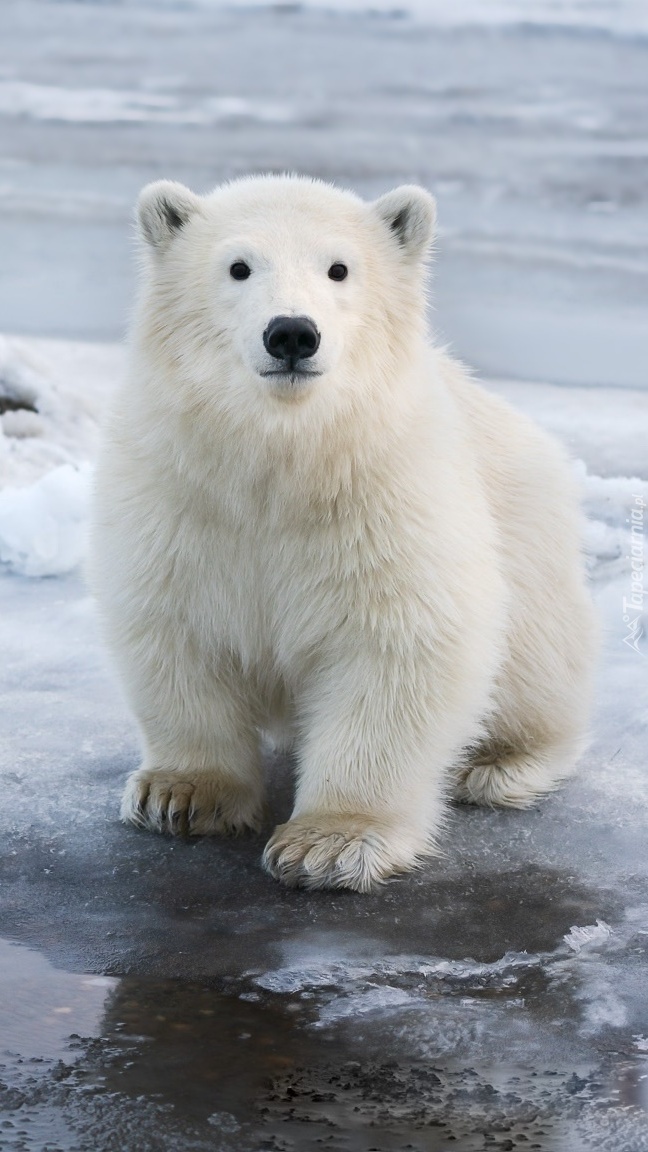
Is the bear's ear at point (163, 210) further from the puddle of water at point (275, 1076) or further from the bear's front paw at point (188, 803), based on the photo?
the puddle of water at point (275, 1076)

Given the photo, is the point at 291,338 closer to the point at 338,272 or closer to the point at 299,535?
the point at 338,272

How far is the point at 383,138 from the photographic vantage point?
1163 centimetres

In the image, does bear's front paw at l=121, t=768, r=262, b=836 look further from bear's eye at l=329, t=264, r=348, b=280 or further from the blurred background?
the blurred background

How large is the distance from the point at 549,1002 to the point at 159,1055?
765 millimetres

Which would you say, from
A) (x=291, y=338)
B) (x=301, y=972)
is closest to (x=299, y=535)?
(x=291, y=338)

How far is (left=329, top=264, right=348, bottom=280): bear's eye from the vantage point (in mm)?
3459

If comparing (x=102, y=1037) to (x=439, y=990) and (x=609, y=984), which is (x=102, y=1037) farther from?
(x=609, y=984)

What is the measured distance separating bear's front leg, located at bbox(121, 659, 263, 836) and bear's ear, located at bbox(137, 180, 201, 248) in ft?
3.29

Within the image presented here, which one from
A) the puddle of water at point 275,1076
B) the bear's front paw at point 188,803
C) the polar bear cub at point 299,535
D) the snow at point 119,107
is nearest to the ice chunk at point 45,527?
the polar bear cub at point 299,535

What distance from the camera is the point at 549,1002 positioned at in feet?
9.75

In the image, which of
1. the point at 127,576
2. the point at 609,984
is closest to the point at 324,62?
the point at 127,576

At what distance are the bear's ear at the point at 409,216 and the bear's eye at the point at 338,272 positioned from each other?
0.24 metres

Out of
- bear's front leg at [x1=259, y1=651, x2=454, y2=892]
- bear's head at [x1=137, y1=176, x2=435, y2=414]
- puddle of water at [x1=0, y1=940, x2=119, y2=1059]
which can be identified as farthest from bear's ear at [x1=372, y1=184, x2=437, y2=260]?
puddle of water at [x1=0, y1=940, x2=119, y2=1059]

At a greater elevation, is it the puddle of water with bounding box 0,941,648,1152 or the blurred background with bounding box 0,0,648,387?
the blurred background with bounding box 0,0,648,387
